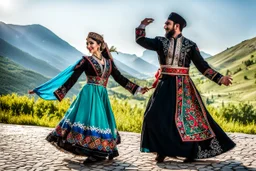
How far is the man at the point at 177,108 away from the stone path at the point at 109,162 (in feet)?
0.71

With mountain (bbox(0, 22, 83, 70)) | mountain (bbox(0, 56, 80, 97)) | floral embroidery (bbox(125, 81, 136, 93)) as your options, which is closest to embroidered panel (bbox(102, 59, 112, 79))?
floral embroidery (bbox(125, 81, 136, 93))

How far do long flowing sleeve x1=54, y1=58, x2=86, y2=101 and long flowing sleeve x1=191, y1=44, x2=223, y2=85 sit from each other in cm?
161

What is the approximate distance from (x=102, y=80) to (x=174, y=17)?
4.57 ft

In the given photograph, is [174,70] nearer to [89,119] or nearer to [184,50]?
[184,50]

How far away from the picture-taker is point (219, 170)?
501 cm

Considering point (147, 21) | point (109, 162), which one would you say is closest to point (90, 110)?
point (109, 162)

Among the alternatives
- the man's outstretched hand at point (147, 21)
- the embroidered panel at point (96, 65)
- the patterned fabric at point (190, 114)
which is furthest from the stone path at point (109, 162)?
the man's outstretched hand at point (147, 21)

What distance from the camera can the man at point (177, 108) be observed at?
5.41 meters

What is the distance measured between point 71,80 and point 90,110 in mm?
549

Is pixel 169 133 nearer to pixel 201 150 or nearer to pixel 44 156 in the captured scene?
pixel 201 150

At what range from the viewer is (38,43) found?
23.5 m

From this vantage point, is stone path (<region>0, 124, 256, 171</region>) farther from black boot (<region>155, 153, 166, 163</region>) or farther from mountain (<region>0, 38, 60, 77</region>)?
mountain (<region>0, 38, 60, 77</region>)

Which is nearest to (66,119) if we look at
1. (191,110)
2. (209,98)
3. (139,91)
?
(139,91)

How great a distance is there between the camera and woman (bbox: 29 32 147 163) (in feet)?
17.2
